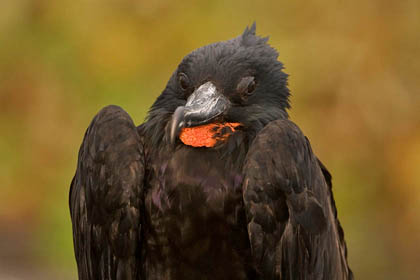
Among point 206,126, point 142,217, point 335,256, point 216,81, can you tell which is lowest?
point 335,256

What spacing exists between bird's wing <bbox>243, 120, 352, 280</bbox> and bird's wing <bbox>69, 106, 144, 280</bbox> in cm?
53

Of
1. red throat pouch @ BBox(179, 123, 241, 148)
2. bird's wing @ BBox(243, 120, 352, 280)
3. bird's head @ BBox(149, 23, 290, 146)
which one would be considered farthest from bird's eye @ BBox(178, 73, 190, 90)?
bird's wing @ BBox(243, 120, 352, 280)

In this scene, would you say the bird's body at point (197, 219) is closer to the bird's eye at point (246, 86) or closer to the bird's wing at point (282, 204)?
the bird's wing at point (282, 204)

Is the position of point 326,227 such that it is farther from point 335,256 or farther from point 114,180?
point 114,180

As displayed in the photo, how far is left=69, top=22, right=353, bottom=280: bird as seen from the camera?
3008 mm

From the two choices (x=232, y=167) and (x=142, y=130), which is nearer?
(x=232, y=167)

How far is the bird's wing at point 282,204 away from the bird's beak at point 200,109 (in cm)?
24

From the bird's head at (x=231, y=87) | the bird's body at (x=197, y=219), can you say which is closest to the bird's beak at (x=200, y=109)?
the bird's head at (x=231, y=87)

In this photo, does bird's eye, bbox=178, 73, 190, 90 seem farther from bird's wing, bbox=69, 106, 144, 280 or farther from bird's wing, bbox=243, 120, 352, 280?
bird's wing, bbox=243, 120, 352, 280

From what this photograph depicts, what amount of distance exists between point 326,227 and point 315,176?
0.25 meters

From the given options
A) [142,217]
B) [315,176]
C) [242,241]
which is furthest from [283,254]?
[142,217]

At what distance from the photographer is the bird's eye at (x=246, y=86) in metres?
3.21

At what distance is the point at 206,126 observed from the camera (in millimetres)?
3145

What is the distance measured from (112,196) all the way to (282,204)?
2.57ft
